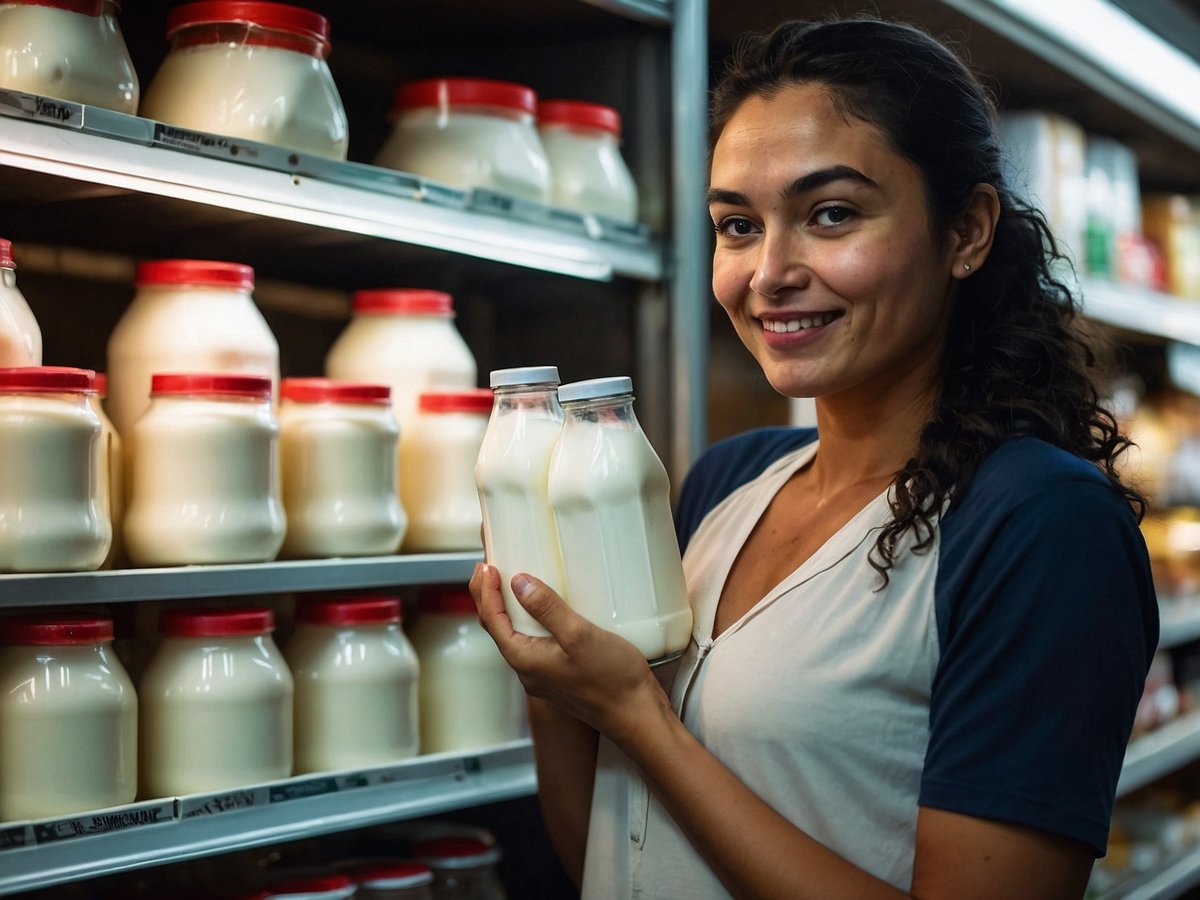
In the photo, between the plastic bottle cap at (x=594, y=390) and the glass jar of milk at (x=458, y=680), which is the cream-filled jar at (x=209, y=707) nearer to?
the glass jar of milk at (x=458, y=680)

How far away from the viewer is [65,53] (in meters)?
1.24

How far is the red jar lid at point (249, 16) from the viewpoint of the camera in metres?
1.39

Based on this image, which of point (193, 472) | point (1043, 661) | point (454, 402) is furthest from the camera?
point (454, 402)

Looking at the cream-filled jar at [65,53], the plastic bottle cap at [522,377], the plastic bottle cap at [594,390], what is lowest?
the plastic bottle cap at [594,390]

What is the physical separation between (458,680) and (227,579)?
37cm

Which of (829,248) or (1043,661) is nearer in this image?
(1043,661)

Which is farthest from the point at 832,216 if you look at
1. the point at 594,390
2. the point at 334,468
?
the point at 334,468

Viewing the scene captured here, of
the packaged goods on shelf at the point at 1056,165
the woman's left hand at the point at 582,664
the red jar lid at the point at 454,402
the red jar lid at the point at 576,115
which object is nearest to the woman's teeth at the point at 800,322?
the woman's left hand at the point at 582,664

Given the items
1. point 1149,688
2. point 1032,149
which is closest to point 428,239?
point 1032,149

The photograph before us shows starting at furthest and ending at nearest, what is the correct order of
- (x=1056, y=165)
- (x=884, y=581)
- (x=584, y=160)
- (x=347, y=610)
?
(x=1056, y=165)
(x=584, y=160)
(x=347, y=610)
(x=884, y=581)

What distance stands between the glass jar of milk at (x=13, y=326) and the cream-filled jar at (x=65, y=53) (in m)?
0.16

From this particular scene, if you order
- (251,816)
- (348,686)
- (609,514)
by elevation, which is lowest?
(251,816)

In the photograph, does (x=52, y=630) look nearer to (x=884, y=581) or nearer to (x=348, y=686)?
(x=348, y=686)

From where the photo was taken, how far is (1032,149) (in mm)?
2619
